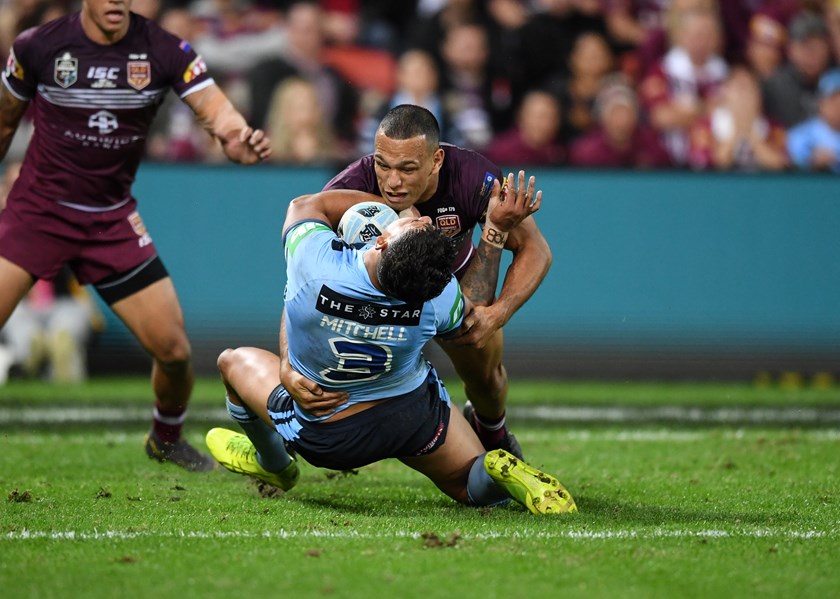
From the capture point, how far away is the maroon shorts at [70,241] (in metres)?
7.34

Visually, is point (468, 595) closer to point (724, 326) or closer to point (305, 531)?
point (305, 531)


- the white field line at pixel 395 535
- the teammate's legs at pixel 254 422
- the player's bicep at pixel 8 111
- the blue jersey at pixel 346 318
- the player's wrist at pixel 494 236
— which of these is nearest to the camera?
the white field line at pixel 395 535

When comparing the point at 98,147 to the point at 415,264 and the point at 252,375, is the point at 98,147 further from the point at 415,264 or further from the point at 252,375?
the point at 415,264

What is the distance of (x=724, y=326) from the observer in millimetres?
12320

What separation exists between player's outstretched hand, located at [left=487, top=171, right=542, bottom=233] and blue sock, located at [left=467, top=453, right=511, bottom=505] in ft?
3.90

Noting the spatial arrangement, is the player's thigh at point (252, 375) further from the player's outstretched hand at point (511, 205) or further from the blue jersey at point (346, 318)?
the player's outstretched hand at point (511, 205)

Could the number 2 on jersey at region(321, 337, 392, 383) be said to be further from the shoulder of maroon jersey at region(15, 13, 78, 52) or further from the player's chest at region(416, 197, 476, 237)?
the shoulder of maroon jersey at region(15, 13, 78, 52)

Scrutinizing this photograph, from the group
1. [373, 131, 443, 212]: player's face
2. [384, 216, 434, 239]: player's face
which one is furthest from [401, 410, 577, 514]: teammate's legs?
[384, 216, 434, 239]: player's face

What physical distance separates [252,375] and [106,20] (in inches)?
97.1

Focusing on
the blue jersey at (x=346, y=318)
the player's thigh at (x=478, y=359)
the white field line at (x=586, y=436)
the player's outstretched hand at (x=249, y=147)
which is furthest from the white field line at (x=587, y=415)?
the blue jersey at (x=346, y=318)

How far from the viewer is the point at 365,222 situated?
19.0 feet

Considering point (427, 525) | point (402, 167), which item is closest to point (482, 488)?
point (427, 525)

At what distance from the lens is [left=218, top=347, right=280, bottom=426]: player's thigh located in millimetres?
6145

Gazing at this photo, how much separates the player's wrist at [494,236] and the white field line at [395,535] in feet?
5.14
